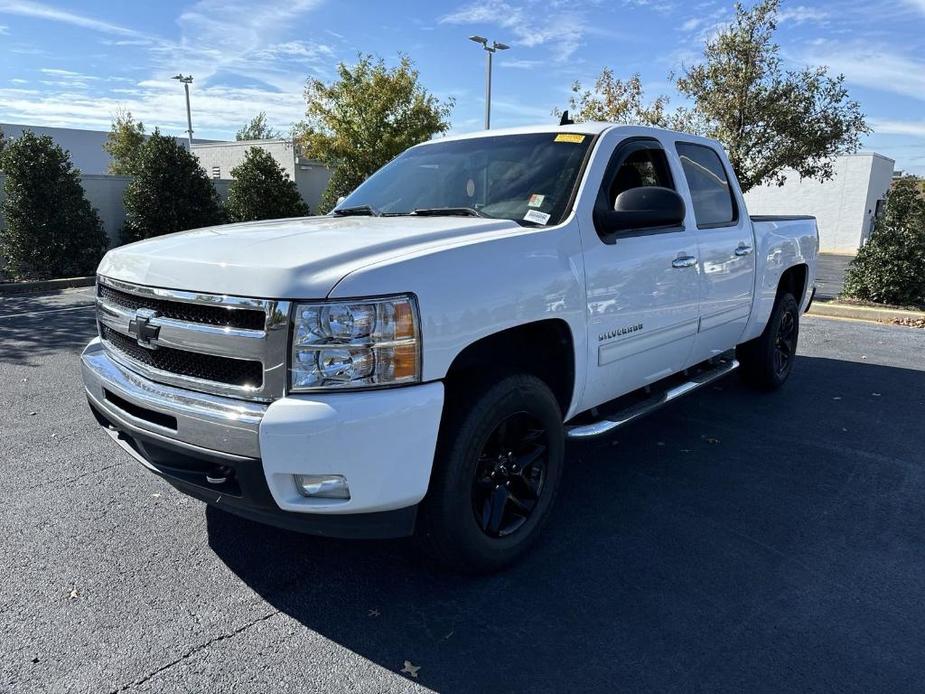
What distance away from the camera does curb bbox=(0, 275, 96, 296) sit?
40.8ft

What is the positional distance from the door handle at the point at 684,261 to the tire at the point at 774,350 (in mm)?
1879

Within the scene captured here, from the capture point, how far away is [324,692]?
227 centimetres

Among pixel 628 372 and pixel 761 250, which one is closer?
pixel 628 372

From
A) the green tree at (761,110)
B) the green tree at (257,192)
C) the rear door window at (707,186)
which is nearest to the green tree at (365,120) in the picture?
the green tree at (257,192)

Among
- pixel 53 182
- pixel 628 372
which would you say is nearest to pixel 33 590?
pixel 628 372

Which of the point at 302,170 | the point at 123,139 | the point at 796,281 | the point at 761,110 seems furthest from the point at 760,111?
the point at 123,139

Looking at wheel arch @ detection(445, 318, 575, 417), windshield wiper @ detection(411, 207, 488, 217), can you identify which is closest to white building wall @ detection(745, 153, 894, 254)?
windshield wiper @ detection(411, 207, 488, 217)

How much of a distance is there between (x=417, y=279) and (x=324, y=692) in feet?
4.78

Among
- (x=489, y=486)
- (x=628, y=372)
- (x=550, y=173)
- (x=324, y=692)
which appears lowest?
(x=324, y=692)

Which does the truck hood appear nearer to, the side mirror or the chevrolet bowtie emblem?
the chevrolet bowtie emblem

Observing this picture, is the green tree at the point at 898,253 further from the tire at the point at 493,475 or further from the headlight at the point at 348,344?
the headlight at the point at 348,344

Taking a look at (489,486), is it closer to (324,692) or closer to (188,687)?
(324,692)

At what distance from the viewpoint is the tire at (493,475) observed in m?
2.61

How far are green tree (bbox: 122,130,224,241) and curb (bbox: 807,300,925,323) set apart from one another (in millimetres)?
13414
